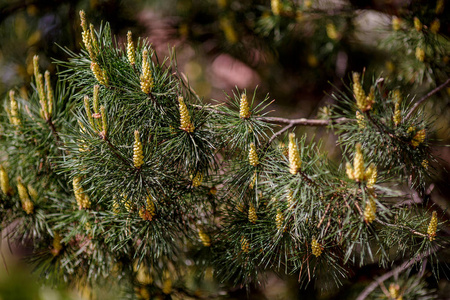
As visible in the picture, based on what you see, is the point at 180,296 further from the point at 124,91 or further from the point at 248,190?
the point at 124,91

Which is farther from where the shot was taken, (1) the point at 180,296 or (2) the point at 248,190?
(1) the point at 180,296

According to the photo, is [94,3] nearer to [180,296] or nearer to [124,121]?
[124,121]

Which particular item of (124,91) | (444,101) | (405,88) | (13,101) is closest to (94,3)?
(13,101)

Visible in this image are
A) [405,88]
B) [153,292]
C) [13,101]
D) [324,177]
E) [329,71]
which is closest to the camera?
[324,177]

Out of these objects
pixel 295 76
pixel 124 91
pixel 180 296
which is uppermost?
pixel 124 91

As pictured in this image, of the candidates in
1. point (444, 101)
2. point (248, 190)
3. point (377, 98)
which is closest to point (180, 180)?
point (248, 190)

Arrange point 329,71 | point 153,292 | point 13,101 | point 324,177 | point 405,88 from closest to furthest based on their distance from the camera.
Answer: point 324,177, point 13,101, point 153,292, point 405,88, point 329,71

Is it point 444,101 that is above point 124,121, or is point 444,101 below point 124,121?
below
